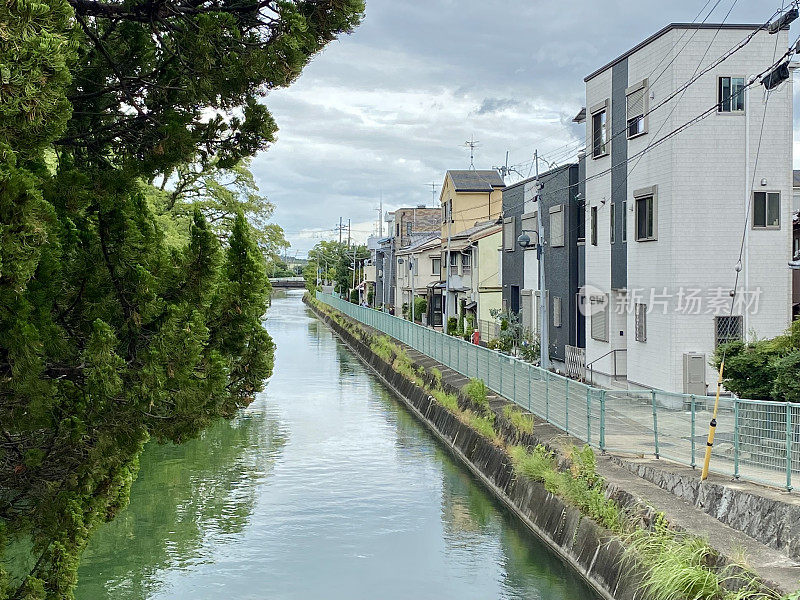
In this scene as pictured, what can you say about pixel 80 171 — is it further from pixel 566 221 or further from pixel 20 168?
pixel 566 221

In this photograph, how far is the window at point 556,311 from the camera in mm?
29328

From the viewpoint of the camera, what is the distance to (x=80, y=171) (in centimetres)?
692

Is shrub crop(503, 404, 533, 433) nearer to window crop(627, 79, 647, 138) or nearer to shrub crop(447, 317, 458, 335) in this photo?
window crop(627, 79, 647, 138)

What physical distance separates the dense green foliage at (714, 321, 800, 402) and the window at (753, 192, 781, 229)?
6.63 metres

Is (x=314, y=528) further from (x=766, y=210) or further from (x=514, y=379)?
(x=766, y=210)

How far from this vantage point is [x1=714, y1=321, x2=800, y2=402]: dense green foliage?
12.7m

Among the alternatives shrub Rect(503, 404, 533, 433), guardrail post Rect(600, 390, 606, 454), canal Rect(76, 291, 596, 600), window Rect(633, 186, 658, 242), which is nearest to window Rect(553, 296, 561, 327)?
canal Rect(76, 291, 596, 600)

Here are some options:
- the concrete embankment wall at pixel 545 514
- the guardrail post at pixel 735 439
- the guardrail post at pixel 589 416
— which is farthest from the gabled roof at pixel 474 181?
the guardrail post at pixel 735 439

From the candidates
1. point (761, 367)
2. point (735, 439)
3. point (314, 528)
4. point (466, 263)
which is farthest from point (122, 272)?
point (466, 263)

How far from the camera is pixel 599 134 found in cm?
2498

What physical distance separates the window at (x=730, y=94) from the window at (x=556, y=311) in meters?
10.5

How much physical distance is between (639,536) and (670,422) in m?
3.10

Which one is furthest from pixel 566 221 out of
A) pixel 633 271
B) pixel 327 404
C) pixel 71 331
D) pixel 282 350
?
pixel 282 350

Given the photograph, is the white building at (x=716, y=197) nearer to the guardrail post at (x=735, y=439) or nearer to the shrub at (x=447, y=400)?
the shrub at (x=447, y=400)
